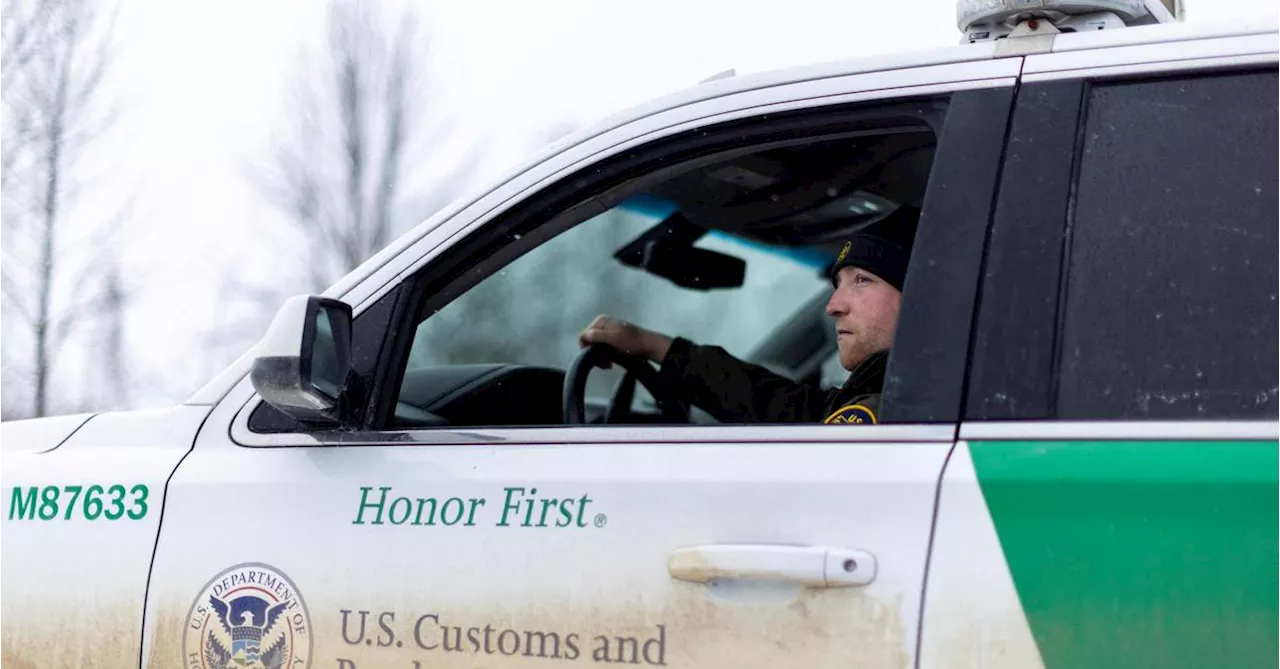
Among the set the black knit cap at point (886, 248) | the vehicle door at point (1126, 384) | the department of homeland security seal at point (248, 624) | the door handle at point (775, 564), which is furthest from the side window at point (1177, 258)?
the department of homeland security seal at point (248, 624)

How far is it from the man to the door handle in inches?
10.6

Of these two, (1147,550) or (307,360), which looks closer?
(1147,550)

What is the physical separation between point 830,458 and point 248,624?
93 centimetres

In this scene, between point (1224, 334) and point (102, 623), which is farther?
point (102, 623)

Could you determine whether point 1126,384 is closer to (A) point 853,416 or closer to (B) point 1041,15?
(A) point 853,416

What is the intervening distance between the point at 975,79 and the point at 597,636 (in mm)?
954

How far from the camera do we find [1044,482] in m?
→ 1.82

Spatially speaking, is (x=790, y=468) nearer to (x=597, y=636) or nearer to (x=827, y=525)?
(x=827, y=525)

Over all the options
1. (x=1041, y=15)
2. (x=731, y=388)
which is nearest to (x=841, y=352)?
(x=731, y=388)

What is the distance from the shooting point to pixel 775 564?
6.30 feet

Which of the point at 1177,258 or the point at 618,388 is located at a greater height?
the point at 618,388

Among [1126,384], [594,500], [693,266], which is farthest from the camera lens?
[693,266]

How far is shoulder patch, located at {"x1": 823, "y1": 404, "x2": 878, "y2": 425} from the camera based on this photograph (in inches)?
88.9

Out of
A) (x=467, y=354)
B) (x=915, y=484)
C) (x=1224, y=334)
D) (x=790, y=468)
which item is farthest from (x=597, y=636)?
(x=467, y=354)
